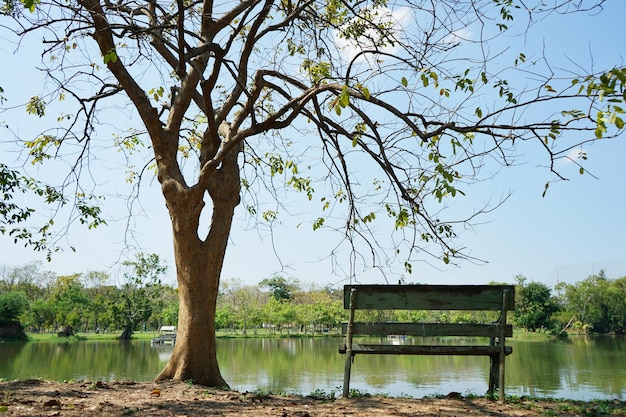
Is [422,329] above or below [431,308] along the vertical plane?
below

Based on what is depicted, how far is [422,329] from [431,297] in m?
0.33

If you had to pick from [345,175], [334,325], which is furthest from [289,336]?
[345,175]

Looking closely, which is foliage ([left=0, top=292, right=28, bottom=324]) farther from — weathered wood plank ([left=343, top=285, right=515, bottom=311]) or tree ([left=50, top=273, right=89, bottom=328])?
weathered wood plank ([left=343, top=285, right=515, bottom=311])

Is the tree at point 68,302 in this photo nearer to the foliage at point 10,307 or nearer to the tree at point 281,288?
the foliage at point 10,307

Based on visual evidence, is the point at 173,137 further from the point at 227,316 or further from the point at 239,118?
the point at 227,316

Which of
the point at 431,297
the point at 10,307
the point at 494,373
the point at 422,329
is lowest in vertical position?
the point at 10,307

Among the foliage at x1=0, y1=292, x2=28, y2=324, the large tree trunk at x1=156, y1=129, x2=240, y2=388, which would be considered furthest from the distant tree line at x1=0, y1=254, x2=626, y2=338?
the large tree trunk at x1=156, y1=129, x2=240, y2=388

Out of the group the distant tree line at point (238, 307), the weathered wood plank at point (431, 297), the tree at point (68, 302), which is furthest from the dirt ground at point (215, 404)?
the tree at point (68, 302)

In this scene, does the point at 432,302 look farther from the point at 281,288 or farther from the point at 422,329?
the point at 281,288

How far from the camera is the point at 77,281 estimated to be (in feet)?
164

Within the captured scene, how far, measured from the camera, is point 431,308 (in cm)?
522

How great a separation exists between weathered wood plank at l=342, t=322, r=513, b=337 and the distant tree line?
1192 inches

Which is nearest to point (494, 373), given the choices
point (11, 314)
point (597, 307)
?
point (11, 314)

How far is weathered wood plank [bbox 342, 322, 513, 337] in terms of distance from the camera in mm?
5102
